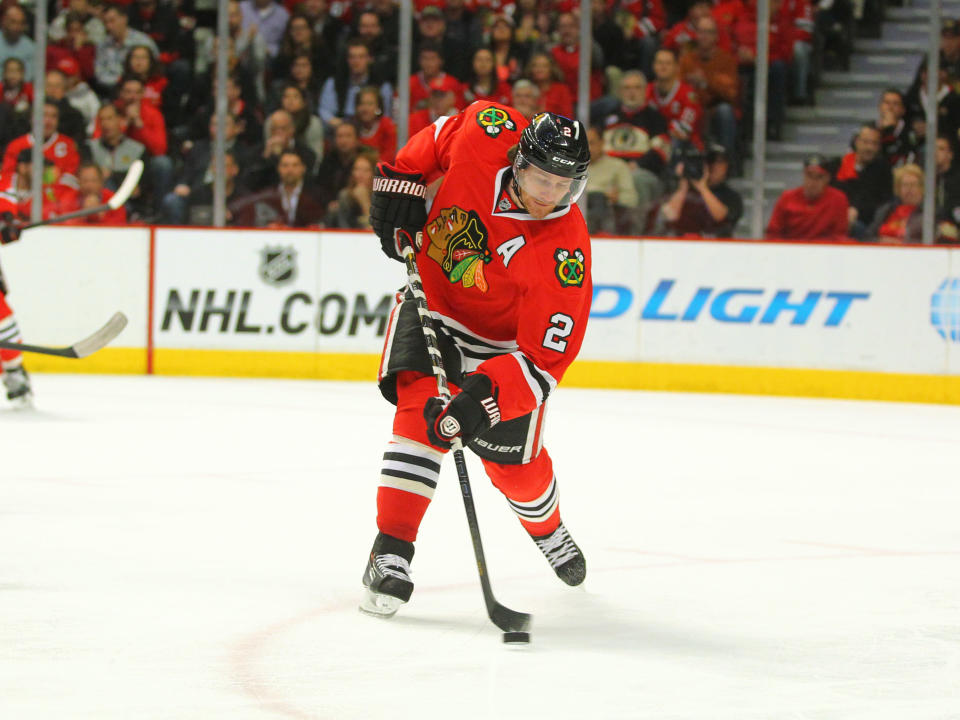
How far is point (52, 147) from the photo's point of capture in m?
8.38

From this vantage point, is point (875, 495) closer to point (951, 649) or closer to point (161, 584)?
point (951, 649)

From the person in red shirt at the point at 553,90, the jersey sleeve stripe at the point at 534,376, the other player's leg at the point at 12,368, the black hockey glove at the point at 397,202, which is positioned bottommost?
the other player's leg at the point at 12,368

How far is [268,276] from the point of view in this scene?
8.16m

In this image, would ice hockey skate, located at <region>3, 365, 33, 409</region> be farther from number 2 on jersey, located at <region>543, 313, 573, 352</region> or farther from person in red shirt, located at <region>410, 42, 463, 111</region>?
number 2 on jersey, located at <region>543, 313, 573, 352</region>

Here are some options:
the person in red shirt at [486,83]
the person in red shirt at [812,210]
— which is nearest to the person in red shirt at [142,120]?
the person in red shirt at [486,83]

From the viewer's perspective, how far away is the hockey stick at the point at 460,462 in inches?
111

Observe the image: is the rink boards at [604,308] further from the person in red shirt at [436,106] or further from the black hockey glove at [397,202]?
the black hockey glove at [397,202]

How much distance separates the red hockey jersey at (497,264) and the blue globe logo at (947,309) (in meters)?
4.84

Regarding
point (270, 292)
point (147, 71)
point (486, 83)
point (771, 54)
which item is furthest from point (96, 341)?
point (771, 54)

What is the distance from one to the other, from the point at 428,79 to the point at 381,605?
5817 mm

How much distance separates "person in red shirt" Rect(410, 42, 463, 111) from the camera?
8.34 metres

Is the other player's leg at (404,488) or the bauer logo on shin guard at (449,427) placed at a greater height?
the bauer logo on shin guard at (449,427)

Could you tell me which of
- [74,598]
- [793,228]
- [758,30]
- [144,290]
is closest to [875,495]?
[74,598]

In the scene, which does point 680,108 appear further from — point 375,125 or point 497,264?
point 497,264
